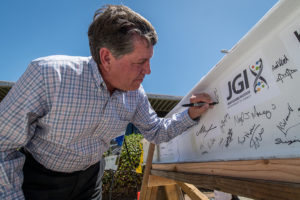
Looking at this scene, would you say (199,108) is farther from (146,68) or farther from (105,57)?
(105,57)

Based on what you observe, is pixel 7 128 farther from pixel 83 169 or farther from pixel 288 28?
pixel 288 28

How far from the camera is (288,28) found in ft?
1.93

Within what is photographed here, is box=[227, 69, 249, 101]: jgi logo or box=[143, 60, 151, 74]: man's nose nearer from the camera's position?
box=[227, 69, 249, 101]: jgi logo

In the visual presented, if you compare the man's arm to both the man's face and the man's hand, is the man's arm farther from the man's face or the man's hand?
the man's face

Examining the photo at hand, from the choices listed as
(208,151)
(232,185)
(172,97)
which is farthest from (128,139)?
(232,185)

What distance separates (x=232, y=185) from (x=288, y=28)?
23.1 inches

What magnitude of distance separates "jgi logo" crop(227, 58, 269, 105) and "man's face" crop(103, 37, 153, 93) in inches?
18.6

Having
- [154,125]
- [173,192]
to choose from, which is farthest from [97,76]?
[173,192]

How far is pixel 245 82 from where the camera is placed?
77 centimetres

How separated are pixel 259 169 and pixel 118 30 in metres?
0.91

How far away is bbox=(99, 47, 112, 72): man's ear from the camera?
103 cm

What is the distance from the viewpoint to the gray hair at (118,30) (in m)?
0.98
